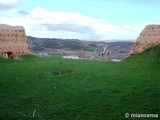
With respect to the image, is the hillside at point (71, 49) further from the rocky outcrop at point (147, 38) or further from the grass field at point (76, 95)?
the grass field at point (76, 95)

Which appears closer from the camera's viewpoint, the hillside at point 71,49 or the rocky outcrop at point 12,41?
the rocky outcrop at point 12,41

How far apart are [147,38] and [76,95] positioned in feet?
69.0

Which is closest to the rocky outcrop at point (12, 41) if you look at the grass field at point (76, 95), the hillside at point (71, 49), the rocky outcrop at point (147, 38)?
the rocky outcrop at point (147, 38)

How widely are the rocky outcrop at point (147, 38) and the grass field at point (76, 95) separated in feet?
36.8

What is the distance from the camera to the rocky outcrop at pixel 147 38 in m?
33.2

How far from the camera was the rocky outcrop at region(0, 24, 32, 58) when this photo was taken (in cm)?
3638

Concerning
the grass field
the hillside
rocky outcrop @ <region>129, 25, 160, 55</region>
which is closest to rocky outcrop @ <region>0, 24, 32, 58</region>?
rocky outcrop @ <region>129, 25, 160, 55</region>

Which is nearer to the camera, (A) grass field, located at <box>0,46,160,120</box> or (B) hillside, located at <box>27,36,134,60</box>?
(A) grass field, located at <box>0,46,160,120</box>

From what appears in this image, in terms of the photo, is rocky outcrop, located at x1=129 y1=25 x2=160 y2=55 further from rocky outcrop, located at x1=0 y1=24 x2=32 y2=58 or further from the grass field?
rocky outcrop, located at x1=0 y1=24 x2=32 y2=58

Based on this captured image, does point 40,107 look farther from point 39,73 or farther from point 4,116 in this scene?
point 39,73

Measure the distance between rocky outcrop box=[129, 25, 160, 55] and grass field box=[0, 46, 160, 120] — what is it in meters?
11.2

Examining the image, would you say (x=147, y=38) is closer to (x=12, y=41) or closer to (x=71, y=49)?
(x=12, y=41)

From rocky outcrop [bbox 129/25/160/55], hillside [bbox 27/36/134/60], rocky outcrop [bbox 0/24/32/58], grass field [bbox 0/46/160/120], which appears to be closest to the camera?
grass field [bbox 0/46/160/120]

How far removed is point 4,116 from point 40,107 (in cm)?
189
